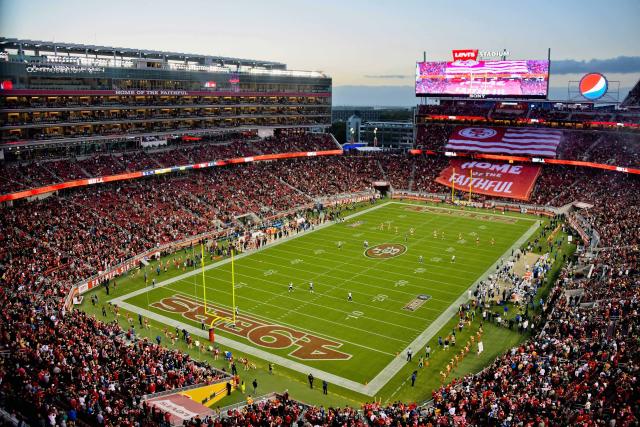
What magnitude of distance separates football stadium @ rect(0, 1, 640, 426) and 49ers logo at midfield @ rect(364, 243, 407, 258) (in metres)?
0.26

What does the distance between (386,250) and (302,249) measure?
21.4 ft

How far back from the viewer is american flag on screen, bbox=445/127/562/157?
212ft

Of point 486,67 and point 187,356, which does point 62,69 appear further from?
point 486,67

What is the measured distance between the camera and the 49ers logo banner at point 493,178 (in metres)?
60.6

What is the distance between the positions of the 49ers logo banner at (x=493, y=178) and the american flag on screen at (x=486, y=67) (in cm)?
1121

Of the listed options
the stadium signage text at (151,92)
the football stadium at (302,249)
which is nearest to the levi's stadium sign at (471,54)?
the football stadium at (302,249)

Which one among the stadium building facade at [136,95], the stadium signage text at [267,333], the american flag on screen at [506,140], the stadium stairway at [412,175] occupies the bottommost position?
the stadium signage text at [267,333]

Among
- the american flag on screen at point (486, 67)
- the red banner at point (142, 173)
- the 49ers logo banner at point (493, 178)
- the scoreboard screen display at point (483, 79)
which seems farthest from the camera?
the american flag on screen at point (486, 67)

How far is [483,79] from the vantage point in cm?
6769

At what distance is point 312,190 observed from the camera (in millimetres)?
60688

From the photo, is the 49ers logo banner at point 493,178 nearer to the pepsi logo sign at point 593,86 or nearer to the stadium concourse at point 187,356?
the stadium concourse at point 187,356

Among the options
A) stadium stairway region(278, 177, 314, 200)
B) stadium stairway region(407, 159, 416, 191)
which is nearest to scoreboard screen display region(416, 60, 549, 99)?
stadium stairway region(407, 159, 416, 191)

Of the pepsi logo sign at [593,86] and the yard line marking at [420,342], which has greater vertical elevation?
the pepsi logo sign at [593,86]

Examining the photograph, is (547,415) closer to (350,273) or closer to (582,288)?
(582,288)
